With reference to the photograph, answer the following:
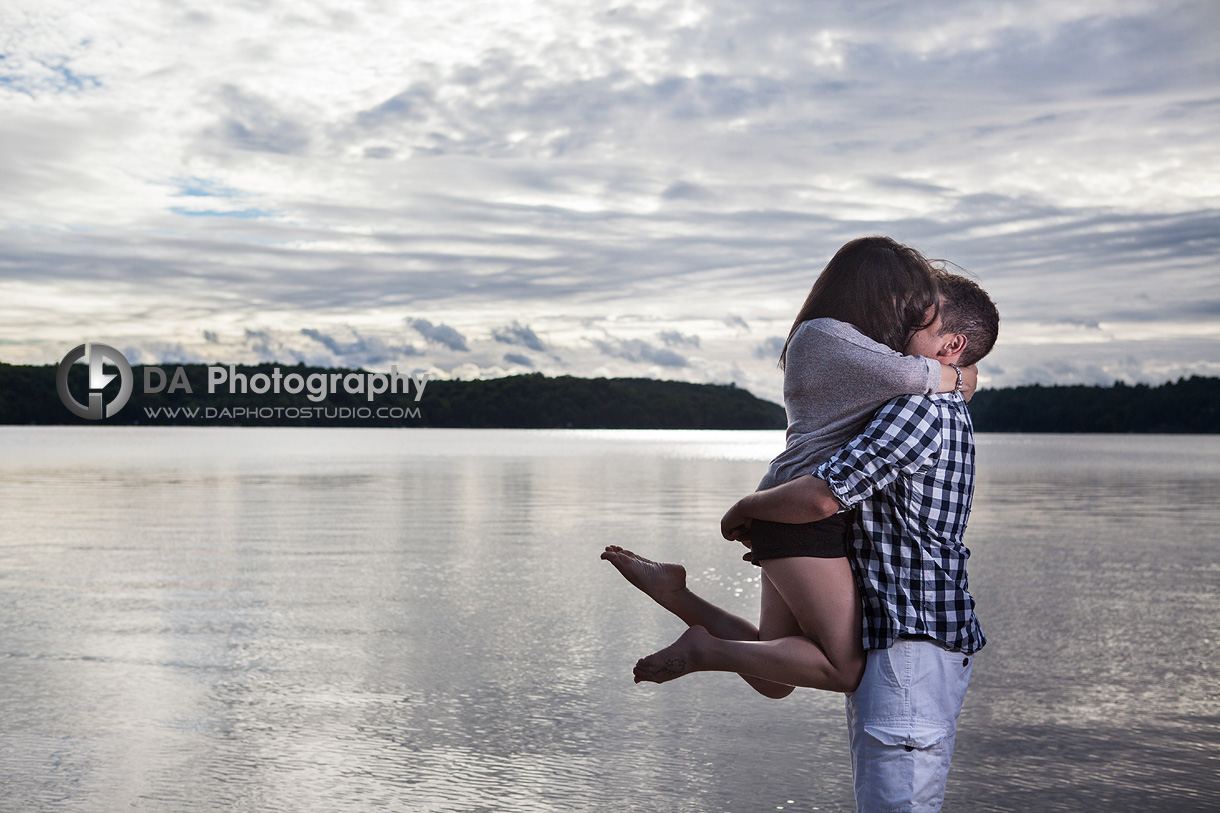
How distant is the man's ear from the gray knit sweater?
15 cm

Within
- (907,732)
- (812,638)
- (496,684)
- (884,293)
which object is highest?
(884,293)

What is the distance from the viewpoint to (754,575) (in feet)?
32.3

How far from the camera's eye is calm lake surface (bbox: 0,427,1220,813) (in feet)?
13.8

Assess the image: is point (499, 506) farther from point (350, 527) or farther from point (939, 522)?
point (939, 522)

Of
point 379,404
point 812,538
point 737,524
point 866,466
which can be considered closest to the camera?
point 866,466

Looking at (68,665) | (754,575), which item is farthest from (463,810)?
(754,575)

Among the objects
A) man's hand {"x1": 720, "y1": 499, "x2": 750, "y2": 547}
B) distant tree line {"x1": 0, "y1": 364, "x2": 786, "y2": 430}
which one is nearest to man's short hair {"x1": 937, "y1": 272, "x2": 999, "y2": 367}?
man's hand {"x1": 720, "y1": 499, "x2": 750, "y2": 547}

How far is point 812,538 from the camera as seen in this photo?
225cm

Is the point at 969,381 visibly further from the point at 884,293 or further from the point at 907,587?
the point at 907,587

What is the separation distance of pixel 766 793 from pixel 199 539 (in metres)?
9.92

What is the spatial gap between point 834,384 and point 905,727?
75cm

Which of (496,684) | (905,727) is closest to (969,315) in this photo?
(905,727)

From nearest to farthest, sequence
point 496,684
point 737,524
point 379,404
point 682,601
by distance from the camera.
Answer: point 737,524, point 682,601, point 496,684, point 379,404

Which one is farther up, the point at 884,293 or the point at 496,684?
the point at 884,293
